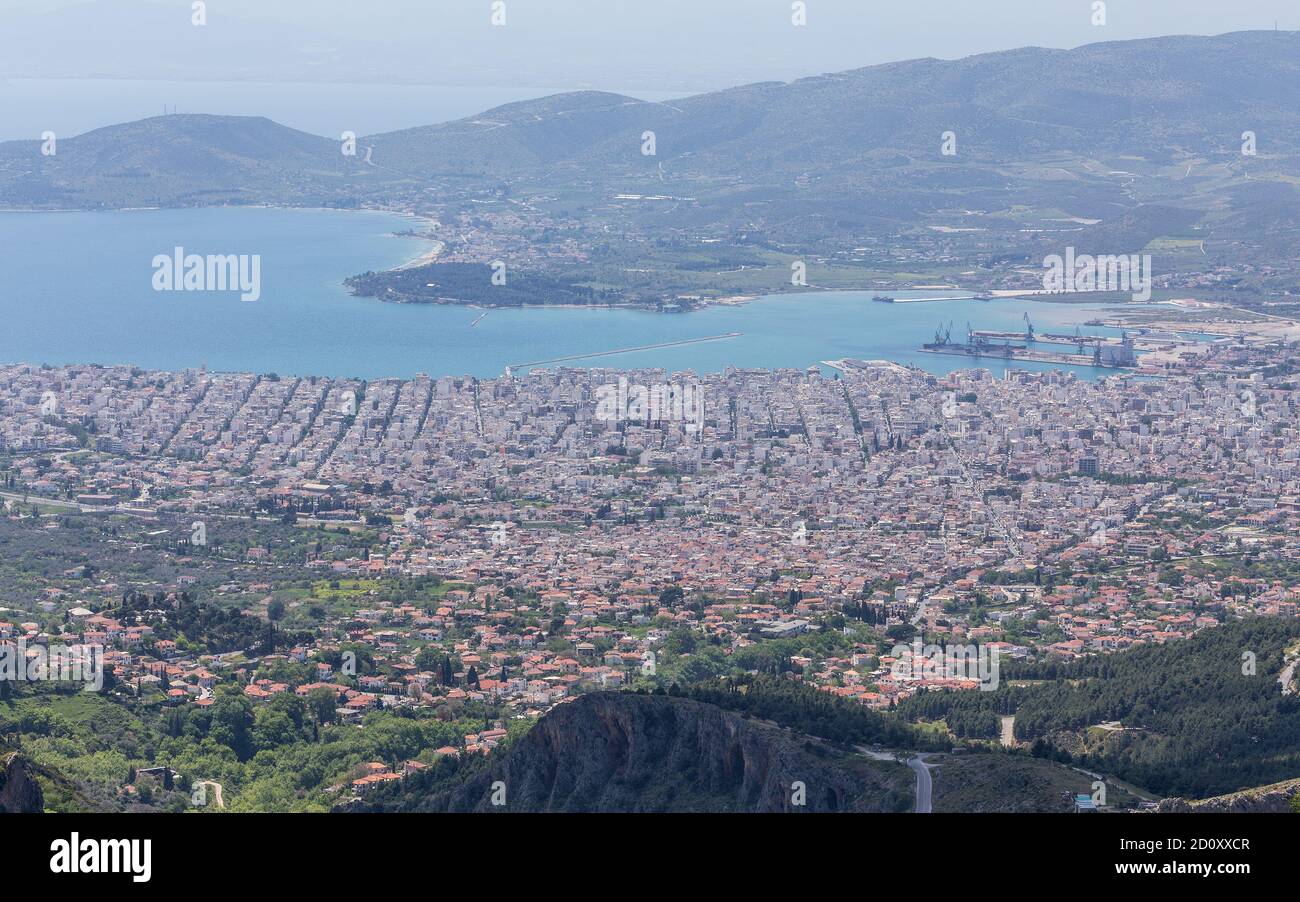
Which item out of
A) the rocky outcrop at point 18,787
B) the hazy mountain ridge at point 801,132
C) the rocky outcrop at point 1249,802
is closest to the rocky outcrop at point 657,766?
the rocky outcrop at point 1249,802

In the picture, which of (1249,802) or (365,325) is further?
(365,325)

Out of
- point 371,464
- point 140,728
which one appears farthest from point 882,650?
point 371,464

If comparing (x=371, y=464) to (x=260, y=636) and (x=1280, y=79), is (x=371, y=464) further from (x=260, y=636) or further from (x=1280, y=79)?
(x=1280, y=79)

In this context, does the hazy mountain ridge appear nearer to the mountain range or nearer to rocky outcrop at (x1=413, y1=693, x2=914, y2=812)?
the mountain range

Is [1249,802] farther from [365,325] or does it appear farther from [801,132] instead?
[801,132]

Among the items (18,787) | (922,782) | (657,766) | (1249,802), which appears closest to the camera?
(1249,802)

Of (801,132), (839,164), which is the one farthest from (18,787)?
(801,132)

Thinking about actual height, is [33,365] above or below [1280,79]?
below
